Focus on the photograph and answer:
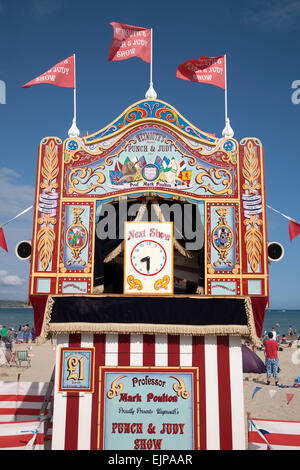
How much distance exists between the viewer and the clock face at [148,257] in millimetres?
7496

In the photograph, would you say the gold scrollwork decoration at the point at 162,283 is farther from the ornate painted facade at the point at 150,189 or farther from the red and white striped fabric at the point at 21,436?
the red and white striped fabric at the point at 21,436

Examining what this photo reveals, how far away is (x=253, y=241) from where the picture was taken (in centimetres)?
768

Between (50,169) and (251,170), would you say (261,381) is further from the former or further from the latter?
(50,169)

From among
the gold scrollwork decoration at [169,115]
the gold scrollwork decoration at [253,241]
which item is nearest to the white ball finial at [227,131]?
the gold scrollwork decoration at [169,115]

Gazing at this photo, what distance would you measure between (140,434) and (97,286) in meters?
2.68

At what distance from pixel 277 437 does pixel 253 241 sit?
11.1 ft

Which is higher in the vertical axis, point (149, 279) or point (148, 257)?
point (148, 257)

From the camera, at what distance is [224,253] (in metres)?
7.67

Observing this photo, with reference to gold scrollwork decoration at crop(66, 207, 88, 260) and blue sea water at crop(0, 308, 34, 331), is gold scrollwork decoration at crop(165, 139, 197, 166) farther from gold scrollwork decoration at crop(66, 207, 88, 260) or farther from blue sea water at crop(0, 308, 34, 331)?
blue sea water at crop(0, 308, 34, 331)

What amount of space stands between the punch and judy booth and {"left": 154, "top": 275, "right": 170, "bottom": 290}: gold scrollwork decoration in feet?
0.08

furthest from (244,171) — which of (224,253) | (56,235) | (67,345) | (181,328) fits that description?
(67,345)

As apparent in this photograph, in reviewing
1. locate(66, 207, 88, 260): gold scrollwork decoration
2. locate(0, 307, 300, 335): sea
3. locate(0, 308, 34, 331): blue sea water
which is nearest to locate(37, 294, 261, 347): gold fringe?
locate(66, 207, 88, 260): gold scrollwork decoration

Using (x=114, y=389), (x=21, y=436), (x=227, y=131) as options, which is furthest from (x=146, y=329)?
(x=227, y=131)

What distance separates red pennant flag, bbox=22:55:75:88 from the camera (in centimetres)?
894
